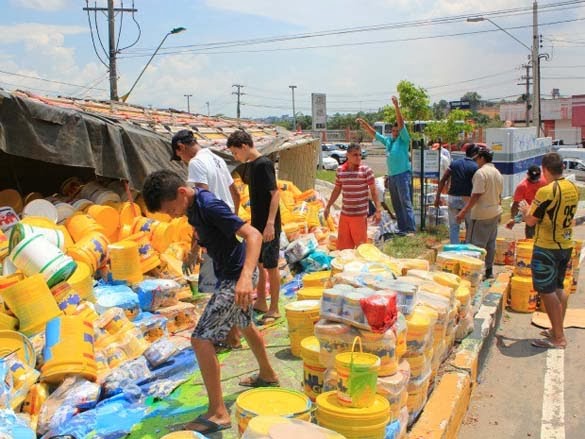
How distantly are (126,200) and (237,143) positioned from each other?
12.3ft

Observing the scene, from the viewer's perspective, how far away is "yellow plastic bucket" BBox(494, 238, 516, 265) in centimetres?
946

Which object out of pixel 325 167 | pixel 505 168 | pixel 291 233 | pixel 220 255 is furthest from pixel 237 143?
pixel 325 167

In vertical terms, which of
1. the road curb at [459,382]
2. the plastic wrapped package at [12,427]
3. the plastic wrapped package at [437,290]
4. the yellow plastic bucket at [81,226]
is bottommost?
the road curb at [459,382]

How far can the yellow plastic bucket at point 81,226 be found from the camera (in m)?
7.14

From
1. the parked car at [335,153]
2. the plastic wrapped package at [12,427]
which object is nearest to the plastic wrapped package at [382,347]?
the plastic wrapped package at [12,427]

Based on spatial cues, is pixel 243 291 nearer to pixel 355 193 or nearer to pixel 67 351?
pixel 67 351

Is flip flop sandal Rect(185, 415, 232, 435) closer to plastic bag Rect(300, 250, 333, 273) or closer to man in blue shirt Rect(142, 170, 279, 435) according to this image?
man in blue shirt Rect(142, 170, 279, 435)

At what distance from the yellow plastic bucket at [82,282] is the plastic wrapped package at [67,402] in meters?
1.54

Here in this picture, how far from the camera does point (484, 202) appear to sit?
7930 millimetres

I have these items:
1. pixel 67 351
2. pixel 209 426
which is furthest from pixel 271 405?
pixel 67 351

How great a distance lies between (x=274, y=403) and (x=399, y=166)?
7.36 m

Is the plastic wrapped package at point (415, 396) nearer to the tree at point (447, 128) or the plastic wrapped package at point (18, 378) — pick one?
the plastic wrapped package at point (18, 378)

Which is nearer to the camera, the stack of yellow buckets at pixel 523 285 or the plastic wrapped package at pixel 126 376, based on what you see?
the plastic wrapped package at pixel 126 376

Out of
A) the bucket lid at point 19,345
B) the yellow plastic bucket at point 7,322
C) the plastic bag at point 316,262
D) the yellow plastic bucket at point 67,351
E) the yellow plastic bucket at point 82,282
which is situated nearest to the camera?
the yellow plastic bucket at point 67,351
